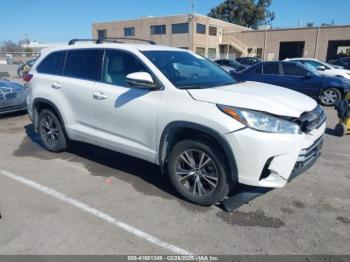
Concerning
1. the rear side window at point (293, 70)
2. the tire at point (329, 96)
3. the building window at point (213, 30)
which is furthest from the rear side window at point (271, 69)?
the building window at point (213, 30)

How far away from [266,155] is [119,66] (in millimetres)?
2356

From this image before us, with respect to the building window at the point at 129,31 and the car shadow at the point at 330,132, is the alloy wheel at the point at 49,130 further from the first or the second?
the building window at the point at 129,31

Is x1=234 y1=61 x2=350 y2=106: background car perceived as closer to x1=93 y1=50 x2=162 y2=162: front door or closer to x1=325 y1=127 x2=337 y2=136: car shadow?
x1=325 y1=127 x2=337 y2=136: car shadow

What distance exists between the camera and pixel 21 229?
10.7 feet

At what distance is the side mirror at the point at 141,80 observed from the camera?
12.2ft

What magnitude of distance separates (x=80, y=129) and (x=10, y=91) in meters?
4.58

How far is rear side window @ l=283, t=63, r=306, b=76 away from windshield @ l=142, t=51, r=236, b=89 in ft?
20.9

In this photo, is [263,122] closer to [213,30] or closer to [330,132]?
[330,132]

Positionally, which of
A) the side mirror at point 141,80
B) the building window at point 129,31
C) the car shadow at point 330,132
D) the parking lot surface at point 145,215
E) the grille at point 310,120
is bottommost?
the parking lot surface at point 145,215

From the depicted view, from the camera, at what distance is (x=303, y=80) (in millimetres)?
10164

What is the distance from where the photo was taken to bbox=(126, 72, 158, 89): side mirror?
3709 mm

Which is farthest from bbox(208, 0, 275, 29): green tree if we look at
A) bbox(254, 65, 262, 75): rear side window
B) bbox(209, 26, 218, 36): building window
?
bbox(254, 65, 262, 75): rear side window

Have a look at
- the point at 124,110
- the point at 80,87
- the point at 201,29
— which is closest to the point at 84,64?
the point at 80,87

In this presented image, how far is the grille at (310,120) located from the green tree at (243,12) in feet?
231
